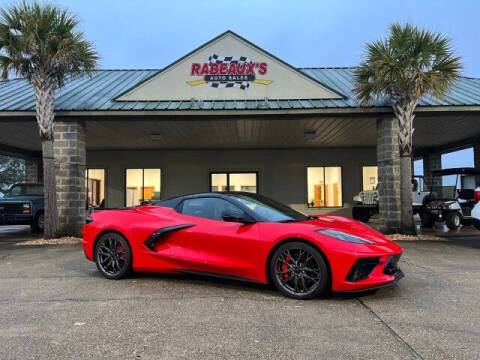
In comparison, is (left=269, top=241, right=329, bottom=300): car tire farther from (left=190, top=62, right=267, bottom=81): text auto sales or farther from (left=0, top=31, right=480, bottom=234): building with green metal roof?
(left=190, top=62, right=267, bottom=81): text auto sales

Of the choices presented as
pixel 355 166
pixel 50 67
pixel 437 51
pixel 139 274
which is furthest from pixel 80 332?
pixel 355 166

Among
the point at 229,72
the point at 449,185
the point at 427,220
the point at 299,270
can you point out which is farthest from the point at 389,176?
the point at 299,270

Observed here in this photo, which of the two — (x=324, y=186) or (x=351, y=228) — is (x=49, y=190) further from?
(x=324, y=186)

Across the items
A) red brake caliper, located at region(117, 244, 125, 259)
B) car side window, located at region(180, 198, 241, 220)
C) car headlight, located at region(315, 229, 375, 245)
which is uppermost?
car side window, located at region(180, 198, 241, 220)

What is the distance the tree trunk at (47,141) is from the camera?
995 cm

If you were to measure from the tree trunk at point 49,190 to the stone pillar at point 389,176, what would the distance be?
8.53 meters

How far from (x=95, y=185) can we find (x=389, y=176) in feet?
42.5

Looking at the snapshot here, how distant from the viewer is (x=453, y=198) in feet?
42.2

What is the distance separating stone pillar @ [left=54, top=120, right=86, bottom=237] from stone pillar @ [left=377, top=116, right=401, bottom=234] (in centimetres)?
819

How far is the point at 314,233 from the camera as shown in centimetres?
436

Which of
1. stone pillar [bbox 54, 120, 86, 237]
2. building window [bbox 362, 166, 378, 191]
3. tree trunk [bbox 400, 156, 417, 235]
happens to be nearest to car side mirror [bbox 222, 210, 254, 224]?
tree trunk [bbox 400, 156, 417, 235]

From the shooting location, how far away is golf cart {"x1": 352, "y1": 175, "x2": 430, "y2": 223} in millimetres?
14873

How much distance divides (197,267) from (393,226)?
7222 millimetres

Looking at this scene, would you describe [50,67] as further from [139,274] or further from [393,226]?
[393,226]
